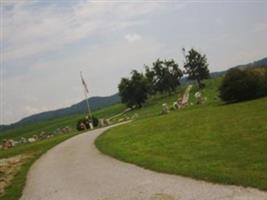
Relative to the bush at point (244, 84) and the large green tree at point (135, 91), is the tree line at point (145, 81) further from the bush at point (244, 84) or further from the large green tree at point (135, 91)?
the bush at point (244, 84)

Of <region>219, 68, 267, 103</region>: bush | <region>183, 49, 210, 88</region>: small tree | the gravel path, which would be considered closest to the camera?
the gravel path

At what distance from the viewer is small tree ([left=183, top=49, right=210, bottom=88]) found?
306ft

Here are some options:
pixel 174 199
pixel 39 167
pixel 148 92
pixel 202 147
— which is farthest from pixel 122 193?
pixel 148 92

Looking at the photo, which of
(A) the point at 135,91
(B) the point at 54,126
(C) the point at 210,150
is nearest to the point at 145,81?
(A) the point at 135,91

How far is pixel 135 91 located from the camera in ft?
309

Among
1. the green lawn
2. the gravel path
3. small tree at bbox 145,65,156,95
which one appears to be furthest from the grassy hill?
the gravel path

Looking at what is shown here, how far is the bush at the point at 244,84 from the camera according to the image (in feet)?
138

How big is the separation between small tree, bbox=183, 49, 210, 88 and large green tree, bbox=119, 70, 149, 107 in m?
9.98

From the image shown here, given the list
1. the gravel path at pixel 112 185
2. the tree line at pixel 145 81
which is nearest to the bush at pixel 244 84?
the gravel path at pixel 112 185

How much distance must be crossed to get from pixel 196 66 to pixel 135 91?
564 inches

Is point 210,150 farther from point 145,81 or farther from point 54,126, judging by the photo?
point 54,126

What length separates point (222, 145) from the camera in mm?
19453

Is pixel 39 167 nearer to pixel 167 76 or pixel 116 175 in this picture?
pixel 116 175

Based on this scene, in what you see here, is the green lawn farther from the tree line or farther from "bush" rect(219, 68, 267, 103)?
the tree line
